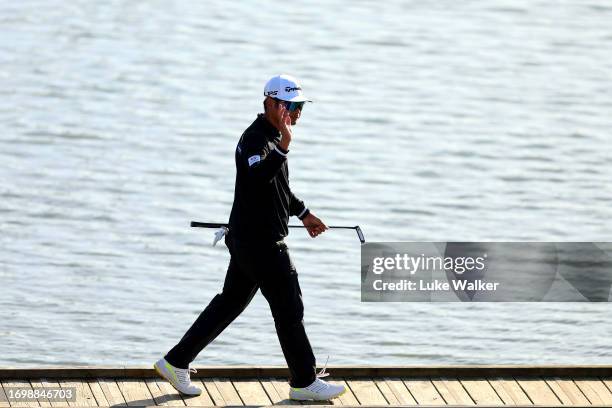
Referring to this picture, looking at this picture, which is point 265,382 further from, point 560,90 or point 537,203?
point 560,90

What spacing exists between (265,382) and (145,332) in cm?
363

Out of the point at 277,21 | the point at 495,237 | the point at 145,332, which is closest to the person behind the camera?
the point at 145,332

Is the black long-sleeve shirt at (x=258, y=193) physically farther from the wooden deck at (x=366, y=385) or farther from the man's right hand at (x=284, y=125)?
the wooden deck at (x=366, y=385)

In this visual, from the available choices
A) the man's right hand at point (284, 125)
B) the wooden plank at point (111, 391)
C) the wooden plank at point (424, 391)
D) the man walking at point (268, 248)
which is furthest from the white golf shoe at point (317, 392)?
the man's right hand at point (284, 125)

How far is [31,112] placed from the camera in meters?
20.0

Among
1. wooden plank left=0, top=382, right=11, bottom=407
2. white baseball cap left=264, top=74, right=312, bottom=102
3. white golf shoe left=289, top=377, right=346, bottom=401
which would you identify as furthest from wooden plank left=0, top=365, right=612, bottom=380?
white baseball cap left=264, top=74, right=312, bottom=102

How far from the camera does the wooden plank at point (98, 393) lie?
9547mm

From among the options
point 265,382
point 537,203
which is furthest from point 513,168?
point 265,382

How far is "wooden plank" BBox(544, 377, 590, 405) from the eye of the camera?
9.80m

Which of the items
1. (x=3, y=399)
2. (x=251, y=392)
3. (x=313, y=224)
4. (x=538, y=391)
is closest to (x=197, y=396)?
(x=251, y=392)

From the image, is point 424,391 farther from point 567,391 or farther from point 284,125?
point 284,125

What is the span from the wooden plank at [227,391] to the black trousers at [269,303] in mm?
264

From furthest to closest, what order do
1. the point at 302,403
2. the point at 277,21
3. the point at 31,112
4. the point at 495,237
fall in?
the point at 277,21 → the point at 31,112 → the point at 495,237 → the point at 302,403

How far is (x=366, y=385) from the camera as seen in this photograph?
9.97m
